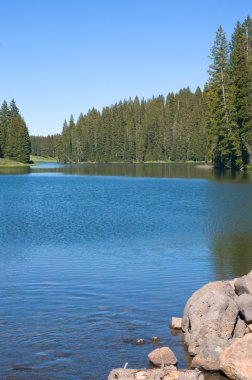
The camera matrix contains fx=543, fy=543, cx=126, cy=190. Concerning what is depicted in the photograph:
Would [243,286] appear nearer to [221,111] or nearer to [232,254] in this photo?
[232,254]

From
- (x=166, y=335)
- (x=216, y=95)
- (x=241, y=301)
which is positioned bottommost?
(x=166, y=335)

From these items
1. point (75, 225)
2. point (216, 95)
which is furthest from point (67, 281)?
point (216, 95)

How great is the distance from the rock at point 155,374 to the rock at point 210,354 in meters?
1.57

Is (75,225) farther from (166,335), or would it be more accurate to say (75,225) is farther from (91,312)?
(166,335)

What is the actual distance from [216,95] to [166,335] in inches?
3495

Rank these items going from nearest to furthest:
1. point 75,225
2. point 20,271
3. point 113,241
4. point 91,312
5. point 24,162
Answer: point 91,312 → point 20,271 → point 113,241 → point 75,225 → point 24,162

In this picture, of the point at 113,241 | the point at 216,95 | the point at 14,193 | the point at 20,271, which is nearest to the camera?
the point at 20,271

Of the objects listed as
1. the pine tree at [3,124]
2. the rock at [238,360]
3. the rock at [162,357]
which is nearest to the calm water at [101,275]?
the rock at [162,357]

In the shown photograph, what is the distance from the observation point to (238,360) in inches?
483

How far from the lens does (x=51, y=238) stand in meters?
32.0

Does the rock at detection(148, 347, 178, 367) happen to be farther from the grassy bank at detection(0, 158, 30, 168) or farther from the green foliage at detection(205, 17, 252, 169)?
the grassy bank at detection(0, 158, 30, 168)

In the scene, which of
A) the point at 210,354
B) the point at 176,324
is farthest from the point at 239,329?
the point at 176,324

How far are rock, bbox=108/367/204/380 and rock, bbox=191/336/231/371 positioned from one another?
1.57 meters

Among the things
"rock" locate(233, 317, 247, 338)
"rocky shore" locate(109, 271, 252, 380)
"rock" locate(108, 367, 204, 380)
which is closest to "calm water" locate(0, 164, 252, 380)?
"rocky shore" locate(109, 271, 252, 380)
